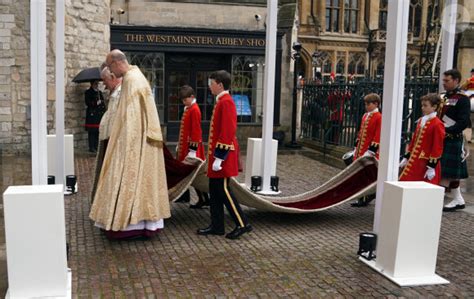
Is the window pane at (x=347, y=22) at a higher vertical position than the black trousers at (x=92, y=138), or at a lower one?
higher

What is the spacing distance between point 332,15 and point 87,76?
31941mm

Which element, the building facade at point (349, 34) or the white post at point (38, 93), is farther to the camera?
the building facade at point (349, 34)

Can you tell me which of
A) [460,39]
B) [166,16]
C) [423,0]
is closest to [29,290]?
[166,16]

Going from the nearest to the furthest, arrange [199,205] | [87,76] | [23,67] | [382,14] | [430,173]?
[430,173] → [199,205] → [23,67] → [87,76] → [382,14]

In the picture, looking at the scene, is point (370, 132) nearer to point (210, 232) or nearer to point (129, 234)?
point (210, 232)

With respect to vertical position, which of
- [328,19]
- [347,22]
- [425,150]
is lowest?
[425,150]

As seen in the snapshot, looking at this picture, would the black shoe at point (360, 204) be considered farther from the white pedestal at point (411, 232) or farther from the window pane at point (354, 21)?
the window pane at point (354, 21)

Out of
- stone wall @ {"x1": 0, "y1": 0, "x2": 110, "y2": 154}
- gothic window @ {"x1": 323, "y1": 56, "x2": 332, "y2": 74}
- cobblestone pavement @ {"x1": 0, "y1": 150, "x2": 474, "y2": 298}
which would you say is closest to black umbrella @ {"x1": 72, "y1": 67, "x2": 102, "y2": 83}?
stone wall @ {"x1": 0, "y1": 0, "x2": 110, "y2": 154}

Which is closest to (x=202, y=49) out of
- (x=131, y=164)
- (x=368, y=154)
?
(x=368, y=154)

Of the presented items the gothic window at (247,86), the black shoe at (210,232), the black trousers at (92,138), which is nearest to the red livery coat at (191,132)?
the black shoe at (210,232)

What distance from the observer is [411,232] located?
16.4ft

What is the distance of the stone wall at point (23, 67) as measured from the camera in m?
13.3

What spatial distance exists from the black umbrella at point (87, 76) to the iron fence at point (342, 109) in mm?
5944

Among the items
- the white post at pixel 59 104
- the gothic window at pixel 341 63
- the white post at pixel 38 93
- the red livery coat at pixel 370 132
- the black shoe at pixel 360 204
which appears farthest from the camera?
the gothic window at pixel 341 63
